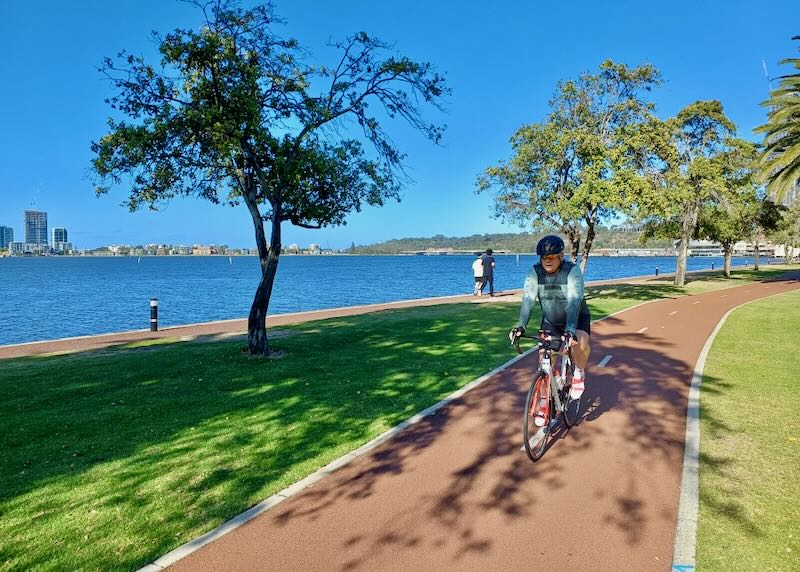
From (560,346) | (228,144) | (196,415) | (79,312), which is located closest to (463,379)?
(560,346)

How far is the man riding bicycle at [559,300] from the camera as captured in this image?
5676 millimetres

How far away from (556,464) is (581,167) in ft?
68.7

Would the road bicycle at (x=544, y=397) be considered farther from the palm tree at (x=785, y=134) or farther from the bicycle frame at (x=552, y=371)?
the palm tree at (x=785, y=134)

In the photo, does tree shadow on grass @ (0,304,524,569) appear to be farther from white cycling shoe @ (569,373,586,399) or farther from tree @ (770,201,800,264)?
tree @ (770,201,800,264)

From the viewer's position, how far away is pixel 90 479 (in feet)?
16.6

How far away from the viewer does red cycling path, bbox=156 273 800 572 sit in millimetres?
3766

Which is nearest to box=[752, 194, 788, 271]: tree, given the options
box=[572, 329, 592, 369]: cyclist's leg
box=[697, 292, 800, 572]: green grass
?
box=[697, 292, 800, 572]: green grass

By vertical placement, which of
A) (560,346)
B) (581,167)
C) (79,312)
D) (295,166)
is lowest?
(79,312)

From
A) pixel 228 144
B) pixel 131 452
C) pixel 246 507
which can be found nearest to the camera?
pixel 246 507

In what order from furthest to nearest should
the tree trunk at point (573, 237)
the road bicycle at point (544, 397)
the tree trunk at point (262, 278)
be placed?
1. the tree trunk at point (573, 237)
2. the tree trunk at point (262, 278)
3. the road bicycle at point (544, 397)

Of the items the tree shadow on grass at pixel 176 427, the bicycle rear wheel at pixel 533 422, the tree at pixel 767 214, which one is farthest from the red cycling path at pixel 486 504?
the tree at pixel 767 214

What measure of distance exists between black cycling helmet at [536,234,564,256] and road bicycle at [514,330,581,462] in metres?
0.89

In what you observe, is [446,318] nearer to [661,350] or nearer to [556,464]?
[661,350]

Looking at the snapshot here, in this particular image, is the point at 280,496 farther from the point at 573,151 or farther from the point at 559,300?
the point at 573,151
